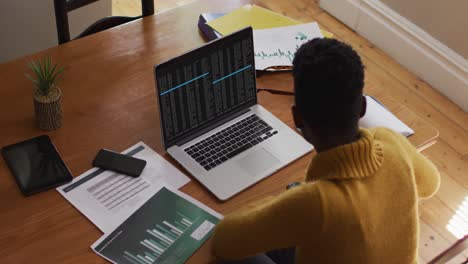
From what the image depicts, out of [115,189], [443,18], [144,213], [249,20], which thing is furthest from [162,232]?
[443,18]

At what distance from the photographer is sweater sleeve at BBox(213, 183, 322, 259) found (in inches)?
47.8

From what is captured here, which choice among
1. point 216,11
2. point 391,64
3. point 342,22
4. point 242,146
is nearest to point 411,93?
point 391,64

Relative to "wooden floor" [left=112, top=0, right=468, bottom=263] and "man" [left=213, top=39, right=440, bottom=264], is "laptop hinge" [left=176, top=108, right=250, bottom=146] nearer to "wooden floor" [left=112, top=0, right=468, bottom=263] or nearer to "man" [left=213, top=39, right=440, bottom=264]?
"man" [left=213, top=39, right=440, bottom=264]

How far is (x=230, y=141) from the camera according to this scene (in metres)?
1.65

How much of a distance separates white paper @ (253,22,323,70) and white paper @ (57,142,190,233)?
0.49 meters

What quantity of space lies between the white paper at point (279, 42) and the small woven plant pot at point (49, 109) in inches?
23.8

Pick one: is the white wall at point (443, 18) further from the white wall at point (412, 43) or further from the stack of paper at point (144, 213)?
the stack of paper at point (144, 213)

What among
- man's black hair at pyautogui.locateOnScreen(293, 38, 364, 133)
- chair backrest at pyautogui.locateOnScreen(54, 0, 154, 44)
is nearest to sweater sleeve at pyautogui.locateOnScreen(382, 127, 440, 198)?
man's black hair at pyautogui.locateOnScreen(293, 38, 364, 133)

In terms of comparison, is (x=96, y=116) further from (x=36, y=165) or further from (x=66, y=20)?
(x=66, y=20)

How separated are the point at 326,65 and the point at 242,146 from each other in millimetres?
522

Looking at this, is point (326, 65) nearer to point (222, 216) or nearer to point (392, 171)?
point (392, 171)

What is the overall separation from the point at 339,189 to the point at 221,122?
0.56 meters

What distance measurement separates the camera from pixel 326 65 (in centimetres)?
117

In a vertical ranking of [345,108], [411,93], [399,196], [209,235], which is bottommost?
[411,93]
